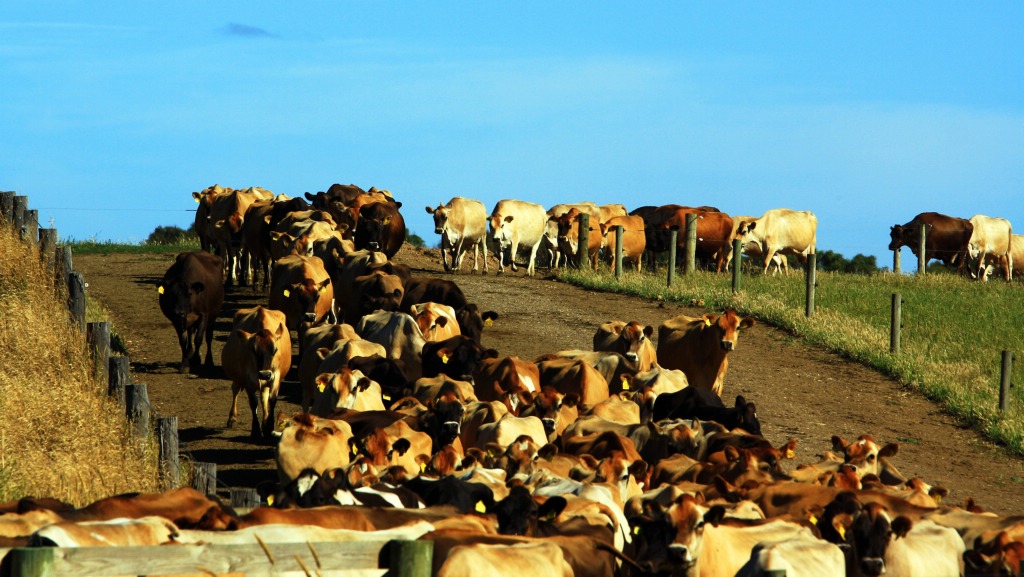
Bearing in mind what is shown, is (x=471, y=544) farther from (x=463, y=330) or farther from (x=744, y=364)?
(x=744, y=364)

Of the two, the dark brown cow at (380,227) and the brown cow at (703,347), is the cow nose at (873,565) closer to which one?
the brown cow at (703,347)

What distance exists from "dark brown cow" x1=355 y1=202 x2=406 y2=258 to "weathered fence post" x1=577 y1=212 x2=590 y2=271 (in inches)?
227

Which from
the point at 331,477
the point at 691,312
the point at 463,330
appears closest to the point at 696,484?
the point at 331,477

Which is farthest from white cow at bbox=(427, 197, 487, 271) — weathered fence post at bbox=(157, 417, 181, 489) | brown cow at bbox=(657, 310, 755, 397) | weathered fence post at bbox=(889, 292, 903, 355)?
weathered fence post at bbox=(157, 417, 181, 489)

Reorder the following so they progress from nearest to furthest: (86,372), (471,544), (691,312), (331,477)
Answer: (471,544), (331,477), (86,372), (691,312)

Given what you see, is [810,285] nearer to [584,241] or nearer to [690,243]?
[690,243]

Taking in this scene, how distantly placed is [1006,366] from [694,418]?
23.7 feet

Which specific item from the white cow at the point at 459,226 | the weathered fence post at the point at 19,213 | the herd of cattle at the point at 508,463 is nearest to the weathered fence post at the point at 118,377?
the herd of cattle at the point at 508,463

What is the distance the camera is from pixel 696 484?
468 inches

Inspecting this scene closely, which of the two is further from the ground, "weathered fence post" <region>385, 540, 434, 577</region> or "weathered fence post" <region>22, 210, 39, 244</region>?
"weathered fence post" <region>22, 210, 39, 244</region>

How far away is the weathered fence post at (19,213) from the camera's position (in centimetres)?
2332

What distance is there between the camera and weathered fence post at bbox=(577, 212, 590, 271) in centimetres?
3431

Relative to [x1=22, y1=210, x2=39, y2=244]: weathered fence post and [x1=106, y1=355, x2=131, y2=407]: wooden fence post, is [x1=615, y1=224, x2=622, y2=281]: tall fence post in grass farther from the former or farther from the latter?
[x1=106, y1=355, x2=131, y2=407]: wooden fence post

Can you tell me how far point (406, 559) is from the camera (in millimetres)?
6355
